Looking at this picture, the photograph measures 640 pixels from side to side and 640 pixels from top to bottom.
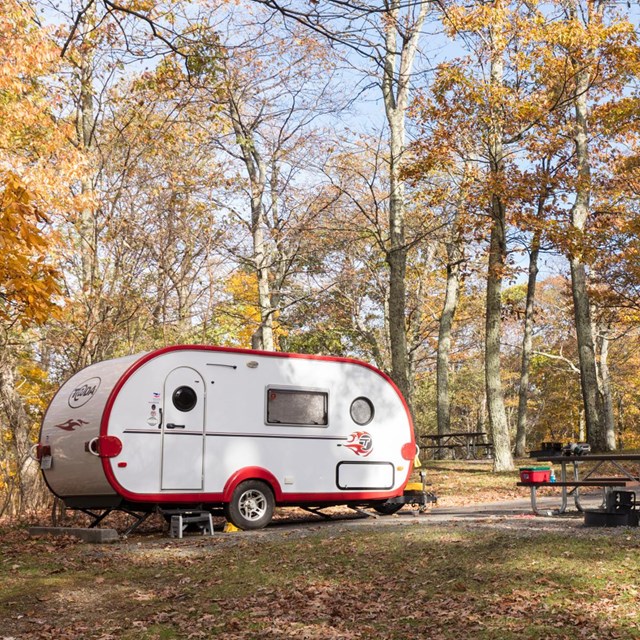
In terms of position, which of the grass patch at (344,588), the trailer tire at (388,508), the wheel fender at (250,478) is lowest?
the grass patch at (344,588)

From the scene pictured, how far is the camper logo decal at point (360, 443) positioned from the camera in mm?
14367

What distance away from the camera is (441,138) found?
2105 cm

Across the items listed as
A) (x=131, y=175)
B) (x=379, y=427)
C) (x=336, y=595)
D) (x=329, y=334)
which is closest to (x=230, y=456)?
(x=379, y=427)

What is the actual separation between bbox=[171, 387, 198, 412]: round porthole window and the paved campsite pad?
193 centimetres

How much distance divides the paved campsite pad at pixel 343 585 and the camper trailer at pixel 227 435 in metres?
1.15

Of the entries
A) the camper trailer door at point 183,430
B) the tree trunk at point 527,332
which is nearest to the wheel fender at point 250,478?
the camper trailer door at point 183,430

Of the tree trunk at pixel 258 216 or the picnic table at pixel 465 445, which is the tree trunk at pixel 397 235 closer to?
the tree trunk at pixel 258 216

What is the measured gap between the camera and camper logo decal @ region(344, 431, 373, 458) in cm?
1437

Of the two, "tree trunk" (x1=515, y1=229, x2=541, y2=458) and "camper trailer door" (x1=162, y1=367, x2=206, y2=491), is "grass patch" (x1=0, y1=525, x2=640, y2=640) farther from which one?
"tree trunk" (x1=515, y1=229, x2=541, y2=458)

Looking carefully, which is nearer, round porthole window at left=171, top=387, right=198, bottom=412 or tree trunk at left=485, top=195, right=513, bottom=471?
round porthole window at left=171, top=387, right=198, bottom=412

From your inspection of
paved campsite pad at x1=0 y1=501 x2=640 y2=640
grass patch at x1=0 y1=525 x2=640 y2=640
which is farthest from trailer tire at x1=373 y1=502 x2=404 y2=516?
grass patch at x1=0 y1=525 x2=640 y2=640

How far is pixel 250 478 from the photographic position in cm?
1327

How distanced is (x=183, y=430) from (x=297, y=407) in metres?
1.98

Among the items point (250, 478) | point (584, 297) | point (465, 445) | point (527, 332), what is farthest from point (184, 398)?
point (527, 332)
